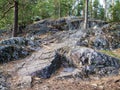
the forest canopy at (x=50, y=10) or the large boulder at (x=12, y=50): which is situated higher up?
the forest canopy at (x=50, y=10)

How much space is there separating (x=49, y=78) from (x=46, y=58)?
7.42ft

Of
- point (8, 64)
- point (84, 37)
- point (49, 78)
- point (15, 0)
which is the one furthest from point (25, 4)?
point (49, 78)

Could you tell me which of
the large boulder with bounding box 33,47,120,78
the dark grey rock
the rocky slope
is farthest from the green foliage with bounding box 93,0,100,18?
the large boulder with bounding box 33,47,120,78

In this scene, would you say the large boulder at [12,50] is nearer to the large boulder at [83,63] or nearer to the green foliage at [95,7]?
the large boulder at [83,63]

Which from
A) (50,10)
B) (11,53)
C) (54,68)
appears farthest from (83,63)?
(50,10)

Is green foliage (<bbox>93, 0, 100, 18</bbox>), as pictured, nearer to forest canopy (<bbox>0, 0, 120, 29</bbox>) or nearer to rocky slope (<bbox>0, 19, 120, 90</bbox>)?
forest canopy (<bbox>0, 0, 120, 29</bbox>)

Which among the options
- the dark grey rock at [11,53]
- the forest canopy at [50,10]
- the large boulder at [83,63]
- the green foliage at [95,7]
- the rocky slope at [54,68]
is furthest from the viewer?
the green foliage at [95,7]

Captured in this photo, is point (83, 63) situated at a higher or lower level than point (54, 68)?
higher

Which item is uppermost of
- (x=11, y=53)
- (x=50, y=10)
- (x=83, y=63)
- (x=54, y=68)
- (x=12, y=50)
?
(x=50, y=10)

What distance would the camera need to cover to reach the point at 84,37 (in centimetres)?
2031

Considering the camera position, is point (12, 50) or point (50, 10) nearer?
point (12, 50)

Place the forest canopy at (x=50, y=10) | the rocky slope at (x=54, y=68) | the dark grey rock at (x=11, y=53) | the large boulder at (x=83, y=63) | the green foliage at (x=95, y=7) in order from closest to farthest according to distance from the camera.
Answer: the rocky slope at (x=54, y=68) < the large boulder at (x=83, y=63) < the dark grey rock at (x=11, y=53) < the forest canopy at (x=50, y=10) < the green foliage at (x=95, y=7)

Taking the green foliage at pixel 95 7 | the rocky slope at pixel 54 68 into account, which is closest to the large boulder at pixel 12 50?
the rocky slope at pixel 54 68

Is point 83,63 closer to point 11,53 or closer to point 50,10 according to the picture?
point 11,53
